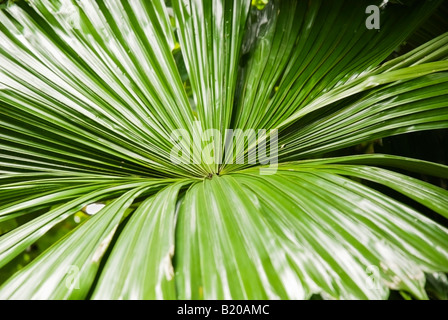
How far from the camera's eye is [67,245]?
591 millimetres

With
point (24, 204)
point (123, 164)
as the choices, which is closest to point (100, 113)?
point (123, 164)

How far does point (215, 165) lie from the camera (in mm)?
858

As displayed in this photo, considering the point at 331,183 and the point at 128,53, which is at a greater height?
the point at 128,53

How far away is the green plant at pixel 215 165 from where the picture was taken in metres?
0.50

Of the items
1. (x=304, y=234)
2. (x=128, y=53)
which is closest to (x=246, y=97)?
(x=128, y=53)

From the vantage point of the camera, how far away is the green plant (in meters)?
0.50

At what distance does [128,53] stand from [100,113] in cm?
17
